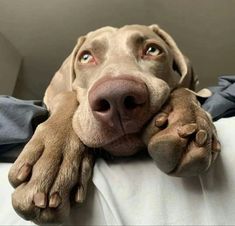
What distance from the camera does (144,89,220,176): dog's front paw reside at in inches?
29.0

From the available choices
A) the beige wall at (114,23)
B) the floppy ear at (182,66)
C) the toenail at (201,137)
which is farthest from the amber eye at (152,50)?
the beige wall at (114,23)

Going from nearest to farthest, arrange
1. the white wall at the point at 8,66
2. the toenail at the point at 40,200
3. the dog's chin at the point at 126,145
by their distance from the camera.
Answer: the toenail at the point at 40,200 → the dog's chin at the point at 126,145 → the white wall at the point at 8,66

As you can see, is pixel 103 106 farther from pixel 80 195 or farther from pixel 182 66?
pixel 182 66

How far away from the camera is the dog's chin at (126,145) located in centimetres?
86

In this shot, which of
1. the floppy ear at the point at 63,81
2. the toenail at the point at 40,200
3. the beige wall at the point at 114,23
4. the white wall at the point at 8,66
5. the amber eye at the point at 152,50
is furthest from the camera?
the white wall at the point at 8,66

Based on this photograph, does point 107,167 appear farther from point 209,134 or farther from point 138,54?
point 138,54

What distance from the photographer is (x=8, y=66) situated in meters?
2.72

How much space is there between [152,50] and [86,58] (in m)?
0.22

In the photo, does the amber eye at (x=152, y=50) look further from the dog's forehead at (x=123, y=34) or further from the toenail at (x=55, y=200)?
the toenail at (x=55, y=200)

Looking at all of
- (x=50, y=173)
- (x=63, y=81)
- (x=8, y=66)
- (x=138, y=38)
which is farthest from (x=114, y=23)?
(x=50, y=173)

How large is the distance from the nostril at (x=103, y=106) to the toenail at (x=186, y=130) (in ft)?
0.51

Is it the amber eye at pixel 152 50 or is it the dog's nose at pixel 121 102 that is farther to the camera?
the amber eye at pixel 152 50

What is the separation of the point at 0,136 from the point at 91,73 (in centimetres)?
34

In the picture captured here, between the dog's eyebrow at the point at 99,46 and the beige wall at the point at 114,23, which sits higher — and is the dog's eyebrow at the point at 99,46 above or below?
above
